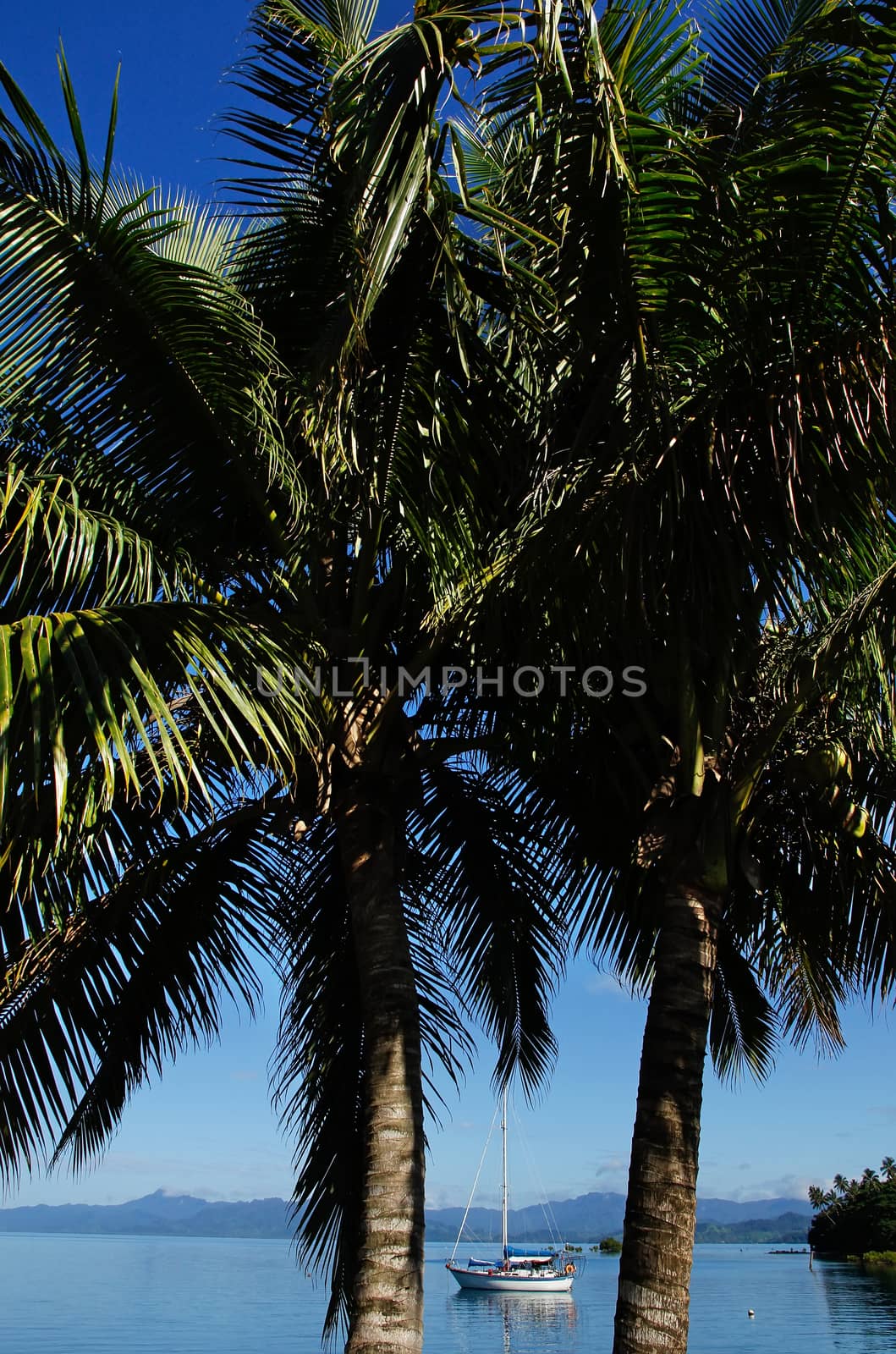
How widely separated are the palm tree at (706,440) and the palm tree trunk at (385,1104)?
1.05 m

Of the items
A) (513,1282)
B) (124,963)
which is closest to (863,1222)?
(513,1282)

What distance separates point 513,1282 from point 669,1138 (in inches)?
2973

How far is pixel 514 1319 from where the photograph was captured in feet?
207

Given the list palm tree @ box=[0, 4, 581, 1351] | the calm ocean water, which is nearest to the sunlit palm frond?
palm tree @ box=[0, 4, 581, 1351]

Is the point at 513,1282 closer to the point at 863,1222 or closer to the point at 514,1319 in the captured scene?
the point at 514,1319

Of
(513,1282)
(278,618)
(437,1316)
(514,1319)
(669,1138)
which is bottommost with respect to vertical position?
(437,1316)

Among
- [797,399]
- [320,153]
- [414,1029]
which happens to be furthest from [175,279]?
[414,1029]

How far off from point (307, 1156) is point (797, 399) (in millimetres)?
5999

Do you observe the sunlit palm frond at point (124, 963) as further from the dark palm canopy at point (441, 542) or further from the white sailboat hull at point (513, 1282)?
the white sailboat hull at point (513, 1282)

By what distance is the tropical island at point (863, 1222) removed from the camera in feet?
274

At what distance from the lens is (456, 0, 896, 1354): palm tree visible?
16.3 feet

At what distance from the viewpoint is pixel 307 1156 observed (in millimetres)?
A: 7977

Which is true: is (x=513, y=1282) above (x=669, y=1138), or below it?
below

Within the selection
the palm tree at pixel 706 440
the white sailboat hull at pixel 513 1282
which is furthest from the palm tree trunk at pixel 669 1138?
the white sailboat hull at pixel 513 1282
